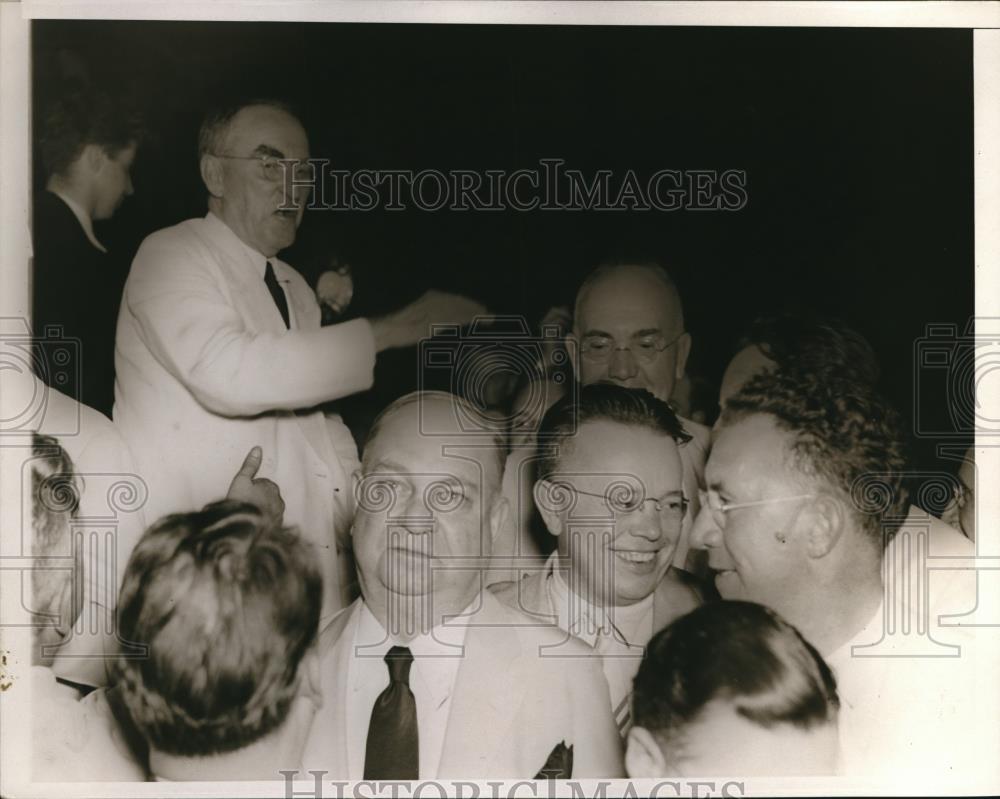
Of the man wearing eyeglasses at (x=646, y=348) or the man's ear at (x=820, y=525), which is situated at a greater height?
the man wearing eyeglasses at (x=646, y=348)

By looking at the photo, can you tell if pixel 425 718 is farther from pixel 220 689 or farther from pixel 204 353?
pixel 204 353

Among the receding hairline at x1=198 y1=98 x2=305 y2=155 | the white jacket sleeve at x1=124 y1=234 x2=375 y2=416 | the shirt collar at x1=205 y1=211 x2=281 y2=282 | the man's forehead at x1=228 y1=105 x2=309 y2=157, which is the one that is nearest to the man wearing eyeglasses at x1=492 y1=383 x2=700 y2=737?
the white jacket sleeve at x1=124 y1=234 x2=375 y2=416

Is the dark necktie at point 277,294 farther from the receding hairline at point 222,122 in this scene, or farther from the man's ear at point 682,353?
the man's ear at point 682,353

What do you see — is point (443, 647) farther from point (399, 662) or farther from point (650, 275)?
point (650, 275)

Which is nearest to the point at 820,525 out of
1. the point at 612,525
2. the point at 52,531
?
the point at 612,525

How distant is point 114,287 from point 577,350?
1.34m

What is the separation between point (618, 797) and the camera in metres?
3.04

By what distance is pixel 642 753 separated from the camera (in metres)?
3.03

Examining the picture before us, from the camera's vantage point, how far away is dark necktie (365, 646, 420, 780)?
299 cm

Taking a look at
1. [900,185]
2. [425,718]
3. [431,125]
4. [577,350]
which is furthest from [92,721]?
[900,185]

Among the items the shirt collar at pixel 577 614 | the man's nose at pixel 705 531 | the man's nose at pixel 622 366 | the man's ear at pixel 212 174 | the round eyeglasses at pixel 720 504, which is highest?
the man's ear at pixel 212 174

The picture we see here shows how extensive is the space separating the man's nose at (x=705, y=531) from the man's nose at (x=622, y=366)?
440 millimetres

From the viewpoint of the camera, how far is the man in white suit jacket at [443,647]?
2.99m

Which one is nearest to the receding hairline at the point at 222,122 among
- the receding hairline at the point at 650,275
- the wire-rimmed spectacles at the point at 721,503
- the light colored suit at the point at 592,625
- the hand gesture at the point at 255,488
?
the hand gesture at the point at 255,488
